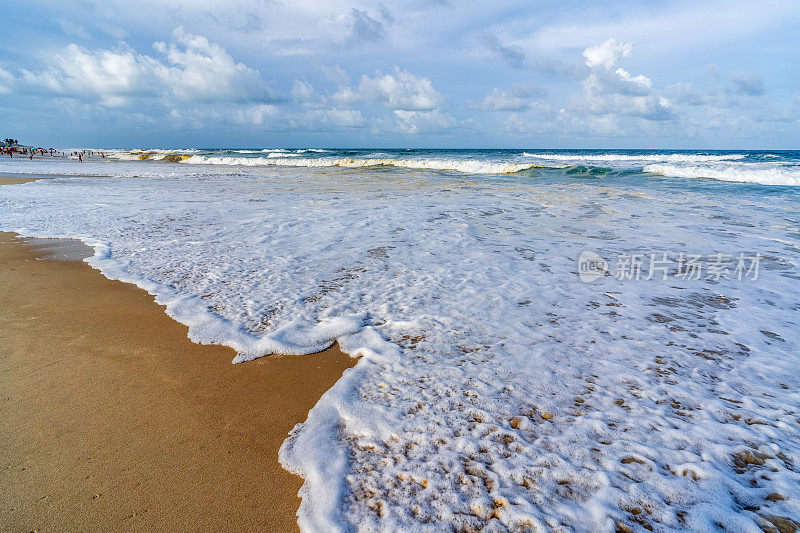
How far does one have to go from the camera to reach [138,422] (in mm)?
2650

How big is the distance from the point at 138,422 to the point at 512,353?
2.91 metres

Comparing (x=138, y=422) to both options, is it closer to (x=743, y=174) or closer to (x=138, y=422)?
(x=138, y=422)

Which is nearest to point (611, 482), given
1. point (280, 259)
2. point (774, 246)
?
point (280, 259)

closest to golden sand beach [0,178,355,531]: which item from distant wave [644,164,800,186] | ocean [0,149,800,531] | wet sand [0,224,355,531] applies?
wet sand [0,224,355,531]

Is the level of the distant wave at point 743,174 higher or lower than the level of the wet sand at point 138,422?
higher

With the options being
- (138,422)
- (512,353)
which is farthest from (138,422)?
(512,353)

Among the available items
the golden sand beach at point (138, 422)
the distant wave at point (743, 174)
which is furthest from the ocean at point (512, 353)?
the distant wave at point (743, 174)

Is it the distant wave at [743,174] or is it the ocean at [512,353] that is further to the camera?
the distant wave at [743,174]

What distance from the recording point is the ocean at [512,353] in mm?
2129

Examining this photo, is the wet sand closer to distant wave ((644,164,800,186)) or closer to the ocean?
the ocean

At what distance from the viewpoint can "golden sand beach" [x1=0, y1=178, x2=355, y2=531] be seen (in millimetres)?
2037

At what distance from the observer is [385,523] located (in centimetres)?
194

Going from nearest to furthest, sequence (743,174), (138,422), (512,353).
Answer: (138,422) < (512,353) < (743,174)

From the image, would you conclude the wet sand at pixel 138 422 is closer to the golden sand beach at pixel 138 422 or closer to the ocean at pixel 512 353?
the golden sand beach at pixel 138 422
